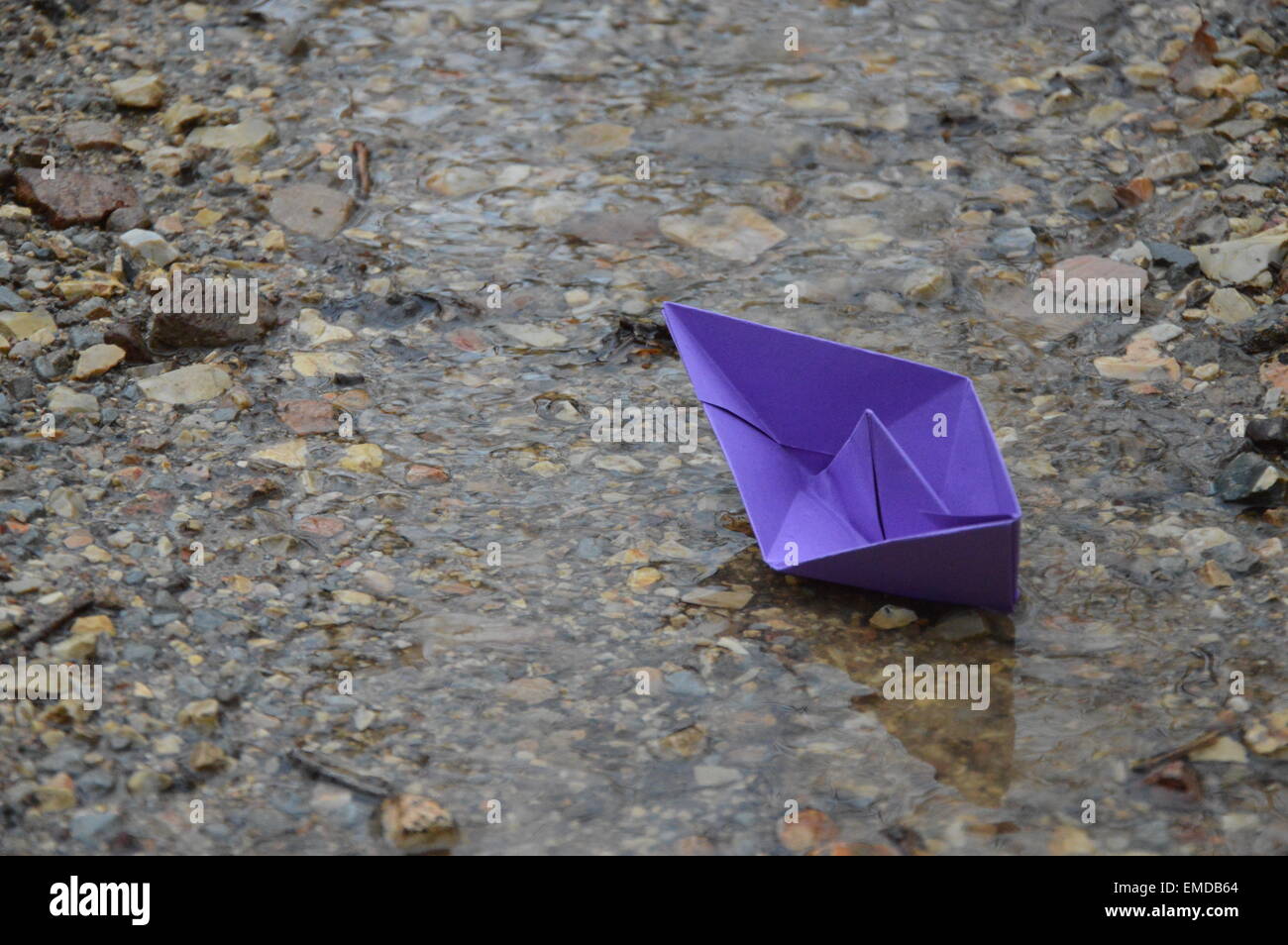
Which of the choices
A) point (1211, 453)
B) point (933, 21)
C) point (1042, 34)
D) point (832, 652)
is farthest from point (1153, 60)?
point (832, 652)

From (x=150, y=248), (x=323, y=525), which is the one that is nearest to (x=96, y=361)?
(x=150, y=248)

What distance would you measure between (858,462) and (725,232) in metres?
1.40

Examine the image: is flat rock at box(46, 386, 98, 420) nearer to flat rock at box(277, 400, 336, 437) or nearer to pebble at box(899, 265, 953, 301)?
flat rock at box(277, 400, 336, 437)

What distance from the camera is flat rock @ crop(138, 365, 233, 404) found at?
3.10 meters

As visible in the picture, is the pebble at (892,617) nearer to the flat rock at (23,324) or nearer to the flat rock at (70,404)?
the flat rock at (70,404)

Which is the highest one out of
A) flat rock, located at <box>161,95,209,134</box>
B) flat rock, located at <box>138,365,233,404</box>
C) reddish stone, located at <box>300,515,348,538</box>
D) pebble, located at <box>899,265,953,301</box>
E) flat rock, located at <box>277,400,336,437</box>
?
flat rock, located at <box>161,95,209,134</box>

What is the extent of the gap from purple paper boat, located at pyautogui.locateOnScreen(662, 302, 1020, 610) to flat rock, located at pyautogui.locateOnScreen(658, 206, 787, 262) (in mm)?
994

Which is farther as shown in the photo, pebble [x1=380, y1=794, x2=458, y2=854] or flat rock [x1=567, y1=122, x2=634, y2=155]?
flat rock [x1=567, y1=122, x2=634, y2=155]

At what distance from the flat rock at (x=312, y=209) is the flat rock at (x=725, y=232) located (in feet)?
3.20

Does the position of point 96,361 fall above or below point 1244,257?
below

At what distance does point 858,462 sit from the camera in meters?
2.58

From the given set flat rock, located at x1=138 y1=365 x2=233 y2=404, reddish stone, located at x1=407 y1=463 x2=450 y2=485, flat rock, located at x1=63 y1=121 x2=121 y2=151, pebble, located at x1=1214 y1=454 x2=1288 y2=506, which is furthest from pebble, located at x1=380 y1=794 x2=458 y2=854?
flat rock, located at x1=63 y1=121 x2=121 y2=151

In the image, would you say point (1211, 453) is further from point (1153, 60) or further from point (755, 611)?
point (1153, 60)

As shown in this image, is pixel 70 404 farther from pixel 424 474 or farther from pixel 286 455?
pixel 424 474
